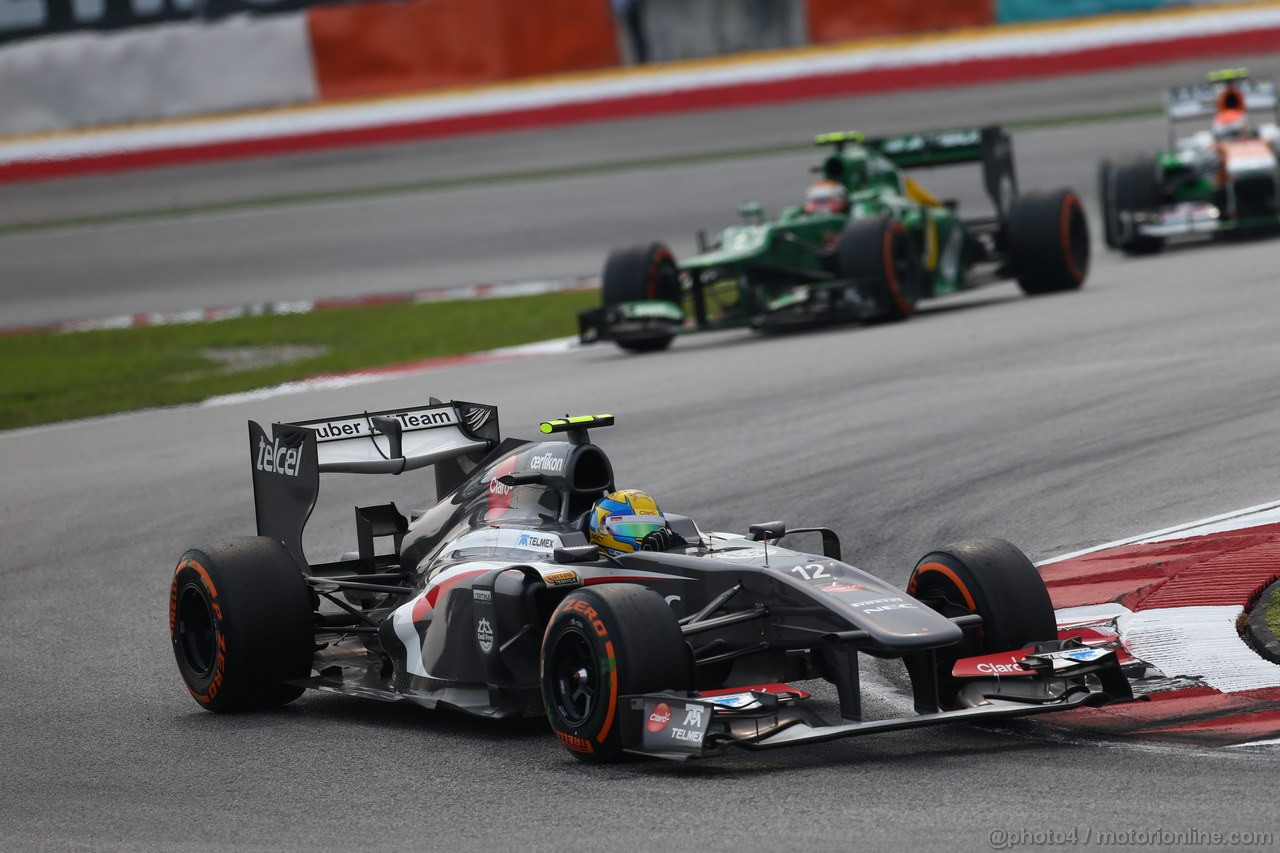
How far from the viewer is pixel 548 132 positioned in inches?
1238

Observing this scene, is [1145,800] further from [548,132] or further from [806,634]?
[548,132]

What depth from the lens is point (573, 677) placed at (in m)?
6.70

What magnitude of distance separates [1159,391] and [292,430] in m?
7.11

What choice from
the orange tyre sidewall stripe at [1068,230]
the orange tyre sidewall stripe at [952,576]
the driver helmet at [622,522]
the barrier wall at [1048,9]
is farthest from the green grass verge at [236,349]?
the orange tyre sidewall stripe at [952,576]

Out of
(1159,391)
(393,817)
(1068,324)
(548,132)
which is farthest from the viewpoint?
(548,132)

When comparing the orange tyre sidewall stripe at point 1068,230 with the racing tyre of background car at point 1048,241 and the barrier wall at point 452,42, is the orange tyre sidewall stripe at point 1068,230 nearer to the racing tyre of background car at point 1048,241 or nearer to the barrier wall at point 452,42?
the racing tyre of background car at point 1048,241

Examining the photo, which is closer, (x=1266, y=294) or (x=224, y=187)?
(x=1266, y=294)

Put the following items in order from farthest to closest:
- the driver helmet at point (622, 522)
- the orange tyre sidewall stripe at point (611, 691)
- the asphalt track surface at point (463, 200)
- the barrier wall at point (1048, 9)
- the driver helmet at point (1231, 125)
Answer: the barrier wall at point (1048, 9) < the asphalt track surface at point (463, 200) < the driver helmet at point (1231, 125) < the driver helmet at point (622, 522) < the orange tyre sidewall stripe at point (611, 691)

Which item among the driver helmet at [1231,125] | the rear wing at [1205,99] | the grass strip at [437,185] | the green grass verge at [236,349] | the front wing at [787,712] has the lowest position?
the green grass verge at [236,349]

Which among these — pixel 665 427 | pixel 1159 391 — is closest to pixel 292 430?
pixel 665 427

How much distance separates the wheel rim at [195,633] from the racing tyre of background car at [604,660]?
2155 millimetres

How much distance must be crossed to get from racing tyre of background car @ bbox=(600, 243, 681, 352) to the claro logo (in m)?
10.2

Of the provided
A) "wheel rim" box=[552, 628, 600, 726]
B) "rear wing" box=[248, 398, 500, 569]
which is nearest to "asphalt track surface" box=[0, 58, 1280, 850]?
"wheel rim" box=[552, 628, 600, 726]

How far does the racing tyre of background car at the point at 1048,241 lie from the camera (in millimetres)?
19688
